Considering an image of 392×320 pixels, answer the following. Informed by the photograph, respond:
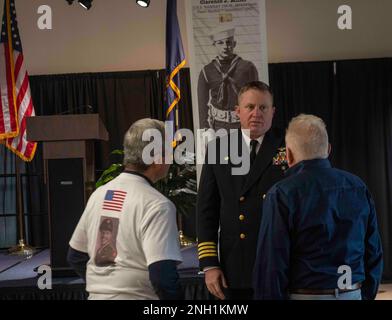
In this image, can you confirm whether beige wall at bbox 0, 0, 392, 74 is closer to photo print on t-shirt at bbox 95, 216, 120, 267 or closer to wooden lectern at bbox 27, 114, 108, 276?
wooden lectern at bbox 27, 114, 108, 276

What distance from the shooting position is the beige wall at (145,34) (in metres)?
7.05

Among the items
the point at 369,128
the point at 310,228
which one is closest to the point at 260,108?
the point at 310,228

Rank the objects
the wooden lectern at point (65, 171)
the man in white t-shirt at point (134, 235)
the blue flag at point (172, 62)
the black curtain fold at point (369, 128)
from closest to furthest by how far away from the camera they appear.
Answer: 1. the man in white t-shirt at point (134, 235)
2. the wooden lectern at point (65, 171)
3. the blue flag at point (172, 62)
4. the black curtain fold at point (369, 128)

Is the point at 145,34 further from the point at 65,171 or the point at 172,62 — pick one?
the point at 65,171

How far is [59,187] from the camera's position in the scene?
389 cm

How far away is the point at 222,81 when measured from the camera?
137 inches

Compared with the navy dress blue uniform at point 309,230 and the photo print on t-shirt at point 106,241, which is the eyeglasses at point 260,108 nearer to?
the navy dress blue uniform at point 309,230

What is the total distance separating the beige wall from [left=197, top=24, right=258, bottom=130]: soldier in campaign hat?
368 centimetres

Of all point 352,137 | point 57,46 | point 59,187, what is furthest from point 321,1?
point 59,187

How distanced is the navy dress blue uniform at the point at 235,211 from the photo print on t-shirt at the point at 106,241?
65cm

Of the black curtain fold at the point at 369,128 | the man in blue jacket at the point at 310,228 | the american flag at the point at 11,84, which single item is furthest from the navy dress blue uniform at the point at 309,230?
the black curtain fold at the point at 369,128

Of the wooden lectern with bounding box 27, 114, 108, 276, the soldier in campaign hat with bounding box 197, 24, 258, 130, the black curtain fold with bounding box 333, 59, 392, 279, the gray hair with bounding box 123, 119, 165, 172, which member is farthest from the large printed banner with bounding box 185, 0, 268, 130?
the black curtain fold with bounding box 333, 59, 392, 279

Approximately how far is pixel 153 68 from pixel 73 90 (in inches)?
42.2

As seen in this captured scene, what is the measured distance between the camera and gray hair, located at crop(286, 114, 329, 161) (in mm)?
1815
